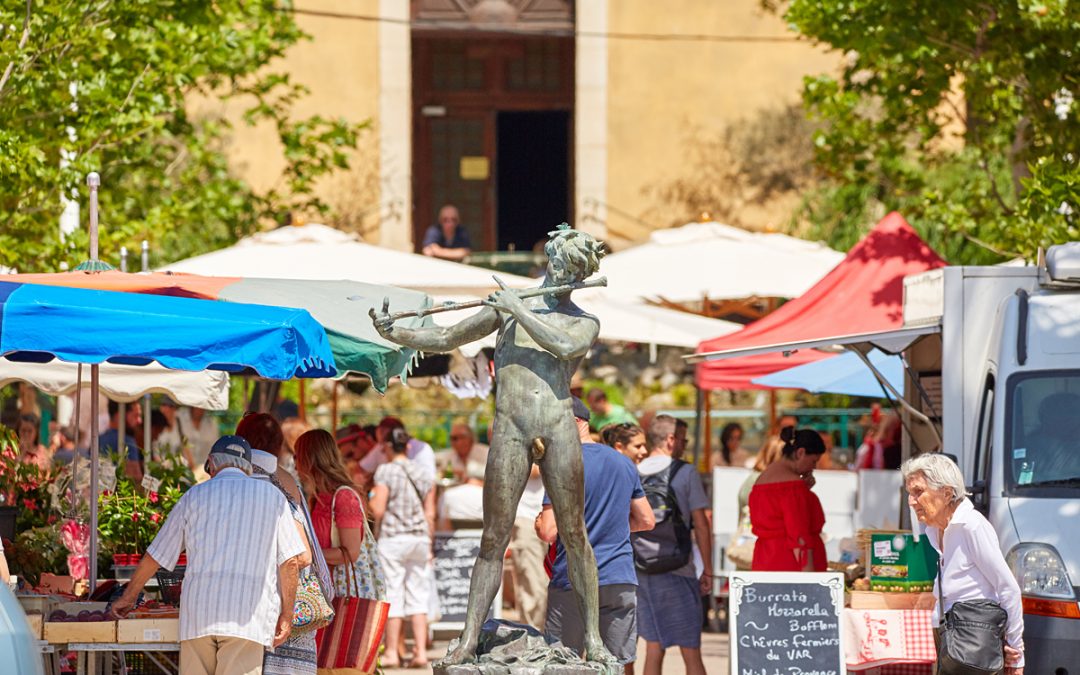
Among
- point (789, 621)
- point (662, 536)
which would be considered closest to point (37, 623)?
point (662, 536)

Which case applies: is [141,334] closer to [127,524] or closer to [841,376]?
[127,524]

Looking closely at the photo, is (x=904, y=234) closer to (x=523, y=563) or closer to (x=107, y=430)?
(x=523, y=563)

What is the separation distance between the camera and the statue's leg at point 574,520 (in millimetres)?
7785

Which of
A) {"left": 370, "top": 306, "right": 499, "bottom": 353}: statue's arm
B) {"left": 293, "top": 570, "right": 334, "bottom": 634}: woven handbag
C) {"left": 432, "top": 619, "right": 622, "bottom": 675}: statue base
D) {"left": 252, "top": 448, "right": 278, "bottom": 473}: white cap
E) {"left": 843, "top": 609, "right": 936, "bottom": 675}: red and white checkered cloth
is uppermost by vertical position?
{"left": 370, "top": 306, "right": 499, "bottom": 353}: statue's arm

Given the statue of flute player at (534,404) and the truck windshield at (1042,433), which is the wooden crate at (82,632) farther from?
the truck windshield at (1042,433)

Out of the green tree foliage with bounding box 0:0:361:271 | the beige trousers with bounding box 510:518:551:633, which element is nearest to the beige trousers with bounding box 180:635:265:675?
the green tree foliage with bounding box 0:0:361:271

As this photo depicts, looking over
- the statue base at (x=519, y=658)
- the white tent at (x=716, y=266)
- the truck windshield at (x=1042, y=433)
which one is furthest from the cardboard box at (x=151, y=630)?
the white tent at (x=716, y=266)

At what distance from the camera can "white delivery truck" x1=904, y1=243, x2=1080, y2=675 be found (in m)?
8.77

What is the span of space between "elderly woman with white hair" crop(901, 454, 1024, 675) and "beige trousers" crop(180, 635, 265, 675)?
2.98 metres

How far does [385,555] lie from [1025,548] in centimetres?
557

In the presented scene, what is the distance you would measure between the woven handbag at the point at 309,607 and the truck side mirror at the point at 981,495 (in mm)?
3450

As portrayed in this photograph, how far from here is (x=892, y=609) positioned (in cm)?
1014

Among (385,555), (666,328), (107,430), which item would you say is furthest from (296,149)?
(385,555)

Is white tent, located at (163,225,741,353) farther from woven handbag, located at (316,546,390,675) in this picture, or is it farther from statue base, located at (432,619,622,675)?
statue base, located at (432,619,622,675)
